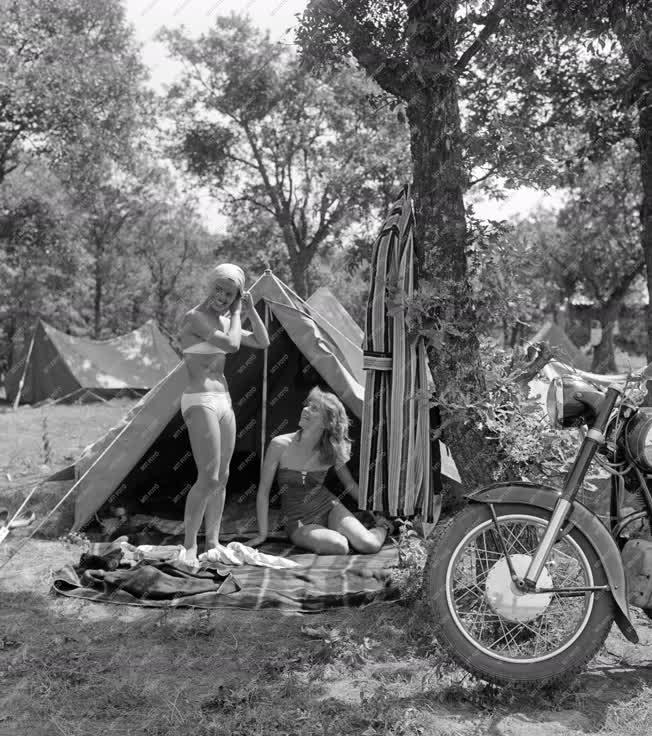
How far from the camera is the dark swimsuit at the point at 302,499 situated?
4.89m

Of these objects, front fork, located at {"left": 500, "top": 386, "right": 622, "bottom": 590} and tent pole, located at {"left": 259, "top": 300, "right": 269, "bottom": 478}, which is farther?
tent pole, located at {"left": 259, "top": 300, "right": 269, "bottom": 478}

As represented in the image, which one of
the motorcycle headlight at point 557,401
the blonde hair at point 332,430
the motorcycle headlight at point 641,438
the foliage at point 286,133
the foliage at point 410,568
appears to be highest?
the foliage at point 286,133

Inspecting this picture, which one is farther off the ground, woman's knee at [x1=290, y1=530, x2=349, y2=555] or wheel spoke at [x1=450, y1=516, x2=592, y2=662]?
wheel spoke at [x1=450, y1=516, x2=592, y2=662]

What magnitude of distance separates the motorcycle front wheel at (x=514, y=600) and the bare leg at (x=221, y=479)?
1.98 meters

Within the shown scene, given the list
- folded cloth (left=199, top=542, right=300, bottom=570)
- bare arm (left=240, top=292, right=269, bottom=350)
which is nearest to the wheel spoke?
folded cloth (left=199, top=542, right=300, bottom=570)

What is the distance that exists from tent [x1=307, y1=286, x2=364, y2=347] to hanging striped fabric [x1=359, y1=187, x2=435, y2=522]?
287 centimetres

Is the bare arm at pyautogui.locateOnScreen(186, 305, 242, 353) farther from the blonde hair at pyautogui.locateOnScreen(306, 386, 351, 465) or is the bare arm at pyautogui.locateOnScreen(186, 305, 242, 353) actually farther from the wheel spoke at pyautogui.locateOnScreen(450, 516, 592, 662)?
the wheel spoke at pyautogui.locateOnScreen(450, 516, 592, 662)

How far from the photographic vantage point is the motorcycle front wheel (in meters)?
2.50

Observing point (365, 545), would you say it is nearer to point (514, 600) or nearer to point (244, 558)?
point (244, 558)

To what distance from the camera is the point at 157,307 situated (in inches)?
1396

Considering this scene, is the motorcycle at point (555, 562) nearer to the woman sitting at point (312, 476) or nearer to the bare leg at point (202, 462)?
the bare leg at point (202, 462)

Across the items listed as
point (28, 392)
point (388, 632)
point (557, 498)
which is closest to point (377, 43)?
point (557, 498)

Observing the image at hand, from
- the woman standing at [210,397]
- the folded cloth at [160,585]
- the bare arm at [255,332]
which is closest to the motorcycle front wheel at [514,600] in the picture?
the folded cloth at [160,585]

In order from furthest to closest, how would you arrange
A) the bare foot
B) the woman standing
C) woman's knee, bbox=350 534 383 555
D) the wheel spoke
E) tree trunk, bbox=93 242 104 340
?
Result: tree trunk, bbox=93 242 104 340, woman's knee, bbox=350 534 383 555, the woman standing, the bare foot, the wheel spoke
